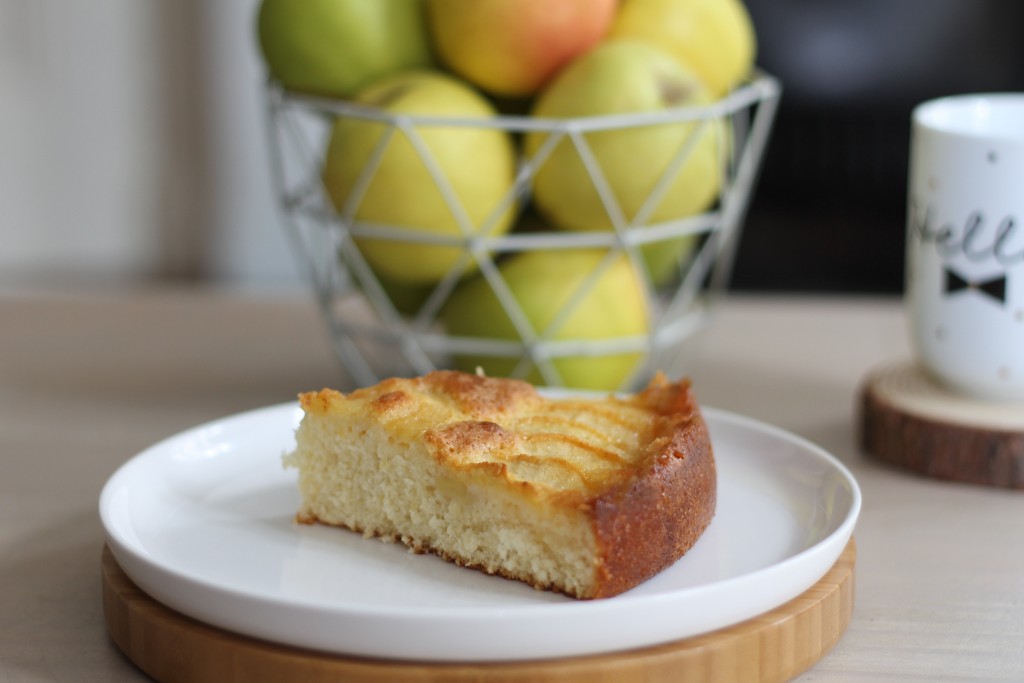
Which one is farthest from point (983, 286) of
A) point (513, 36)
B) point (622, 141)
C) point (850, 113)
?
point (850, 113)

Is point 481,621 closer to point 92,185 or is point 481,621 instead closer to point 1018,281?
point 1018,281

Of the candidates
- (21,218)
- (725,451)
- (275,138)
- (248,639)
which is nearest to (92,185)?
(21,218)

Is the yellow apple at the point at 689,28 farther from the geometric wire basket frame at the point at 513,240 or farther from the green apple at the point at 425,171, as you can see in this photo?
the green apple at the point at 425,171

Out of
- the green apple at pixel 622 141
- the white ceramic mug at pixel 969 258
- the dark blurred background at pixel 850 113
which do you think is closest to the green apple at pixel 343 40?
the green apple at pixel 622 141

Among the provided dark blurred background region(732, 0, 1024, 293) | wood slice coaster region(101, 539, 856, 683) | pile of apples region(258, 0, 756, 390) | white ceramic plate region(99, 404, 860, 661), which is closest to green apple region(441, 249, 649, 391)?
pile of apples region(258, 0, 756, 390)

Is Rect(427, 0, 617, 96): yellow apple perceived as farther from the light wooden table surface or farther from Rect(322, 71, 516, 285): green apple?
the light wooden table surface
